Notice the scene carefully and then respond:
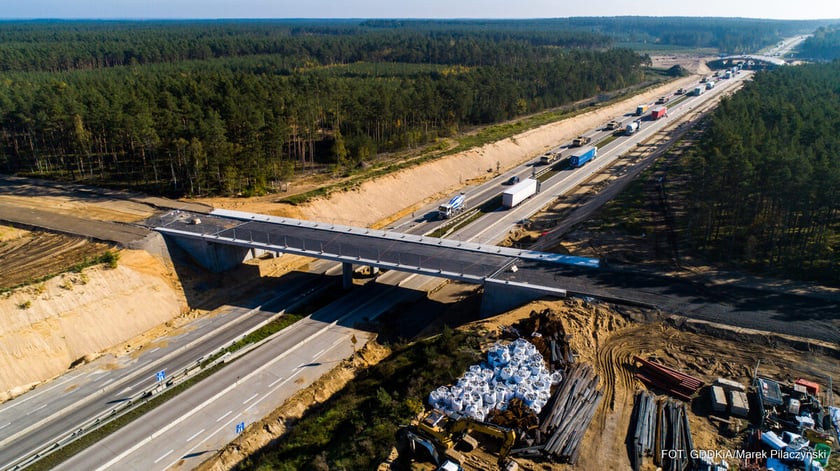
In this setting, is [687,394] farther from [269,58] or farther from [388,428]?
[269,58]

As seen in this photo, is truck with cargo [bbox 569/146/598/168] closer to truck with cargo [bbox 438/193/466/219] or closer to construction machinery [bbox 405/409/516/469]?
truck with cargo [bbox 438/193/466/219]

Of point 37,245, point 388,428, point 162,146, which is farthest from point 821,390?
point 162,146

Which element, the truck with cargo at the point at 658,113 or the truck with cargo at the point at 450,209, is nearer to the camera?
the truck with cargo at the point at 450,209

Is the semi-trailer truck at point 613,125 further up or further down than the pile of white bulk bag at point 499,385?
further up

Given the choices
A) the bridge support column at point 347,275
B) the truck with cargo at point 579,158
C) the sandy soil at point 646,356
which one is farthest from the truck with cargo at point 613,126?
the sandy soil at point 646,356

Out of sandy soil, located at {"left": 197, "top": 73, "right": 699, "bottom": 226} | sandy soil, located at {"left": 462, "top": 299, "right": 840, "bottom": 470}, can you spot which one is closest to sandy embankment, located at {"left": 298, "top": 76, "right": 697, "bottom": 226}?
sandy soil, located at {"left": 197, "top": 73, "right": 699, "bottom": 226}

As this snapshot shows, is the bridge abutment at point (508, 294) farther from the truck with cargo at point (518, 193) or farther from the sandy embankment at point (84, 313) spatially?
the truck with cargo at point (518, 193)
